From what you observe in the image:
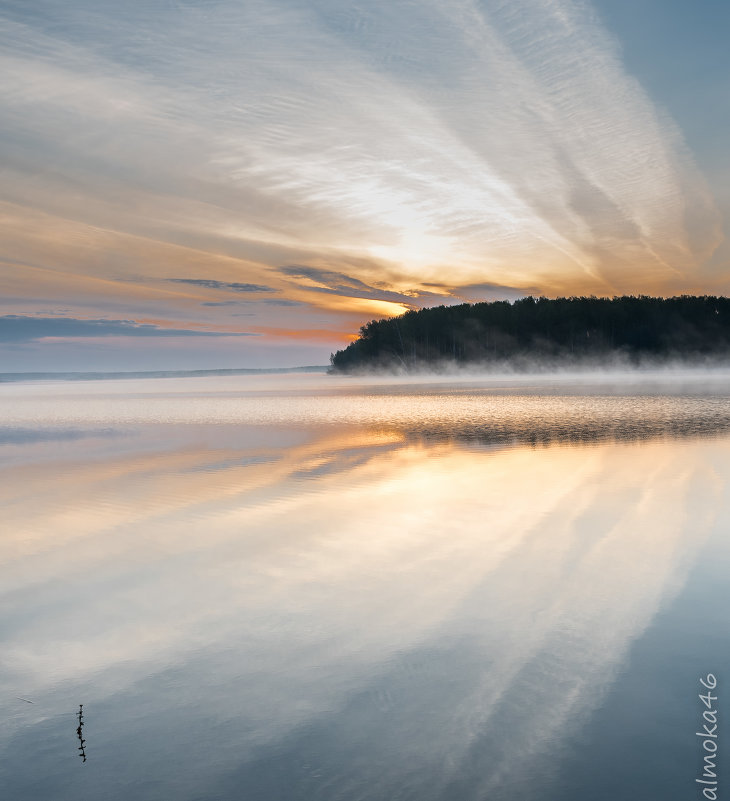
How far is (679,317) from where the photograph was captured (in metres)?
154

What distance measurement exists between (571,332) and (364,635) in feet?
502

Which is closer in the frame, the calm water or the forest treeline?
the calm water

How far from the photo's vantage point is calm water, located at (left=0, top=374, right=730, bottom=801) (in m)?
4.12

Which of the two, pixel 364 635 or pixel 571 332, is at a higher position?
pixel 571 332

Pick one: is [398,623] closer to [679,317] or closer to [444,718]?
[444,718]

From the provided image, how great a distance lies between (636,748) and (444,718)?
123 cm

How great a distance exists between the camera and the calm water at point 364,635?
13.5 ft

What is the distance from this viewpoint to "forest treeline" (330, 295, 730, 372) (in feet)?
493

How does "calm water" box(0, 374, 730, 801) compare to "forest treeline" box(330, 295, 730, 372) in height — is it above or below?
below

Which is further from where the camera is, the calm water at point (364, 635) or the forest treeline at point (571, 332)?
the forest treeline at point (571, 332)

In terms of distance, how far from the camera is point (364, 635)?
20.1 feet

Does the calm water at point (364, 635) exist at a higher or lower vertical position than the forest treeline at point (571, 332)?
lower

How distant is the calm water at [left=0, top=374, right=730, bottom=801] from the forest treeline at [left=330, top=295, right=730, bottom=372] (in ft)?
467

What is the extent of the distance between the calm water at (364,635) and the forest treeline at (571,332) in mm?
142489
